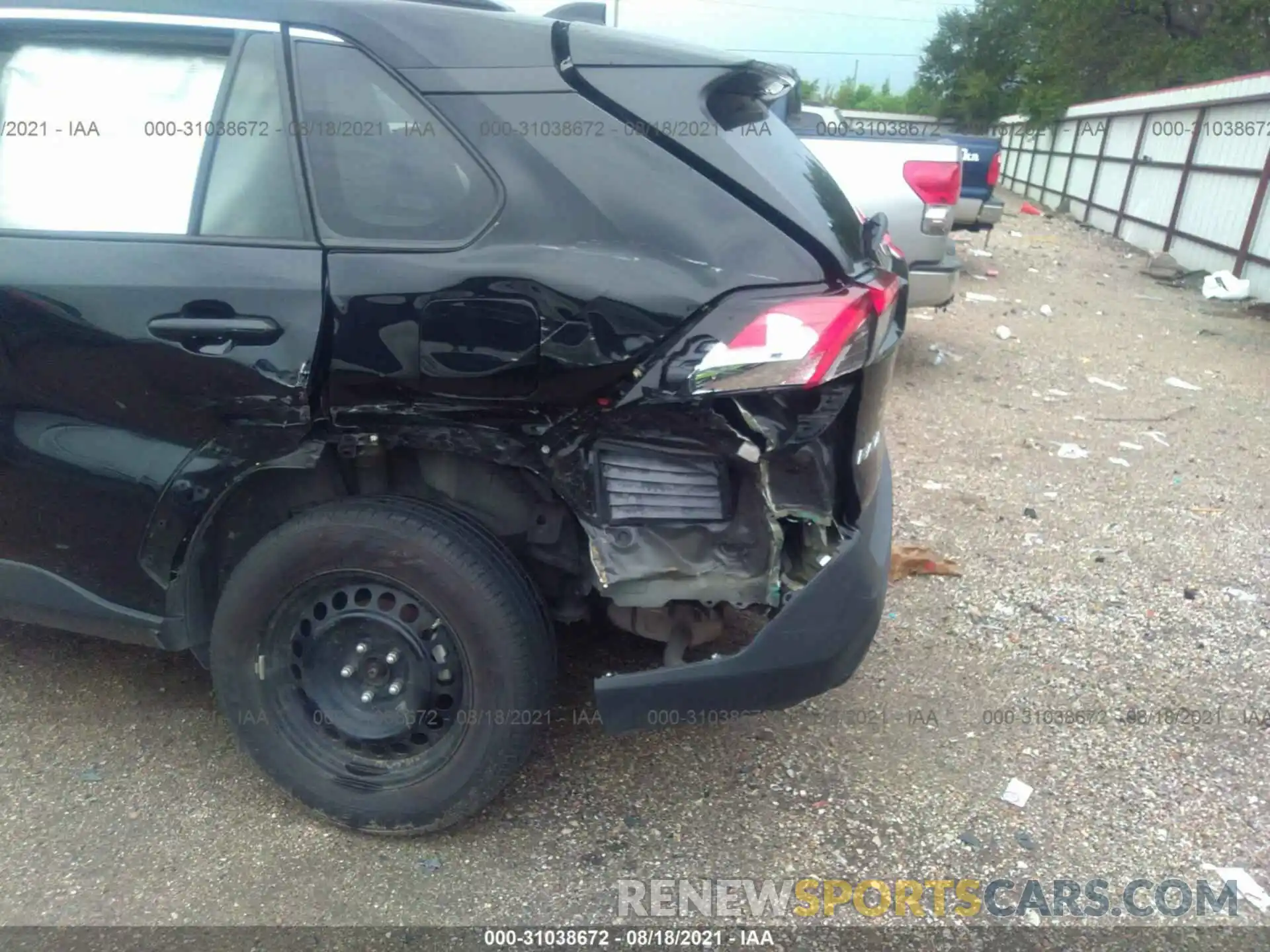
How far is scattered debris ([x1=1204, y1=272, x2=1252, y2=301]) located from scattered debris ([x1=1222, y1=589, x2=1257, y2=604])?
29.3 feet

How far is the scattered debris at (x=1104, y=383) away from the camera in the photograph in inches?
287

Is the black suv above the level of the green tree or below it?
below

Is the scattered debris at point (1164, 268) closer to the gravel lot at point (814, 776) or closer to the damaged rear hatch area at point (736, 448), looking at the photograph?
the gravel lot at point (814, 776)

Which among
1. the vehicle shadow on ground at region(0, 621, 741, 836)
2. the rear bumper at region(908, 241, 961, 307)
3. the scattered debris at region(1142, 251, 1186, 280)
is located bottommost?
the vehicle shadow on ground at region(0, 621, 741, 836)

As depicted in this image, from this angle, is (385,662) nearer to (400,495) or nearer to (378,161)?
(400,495)

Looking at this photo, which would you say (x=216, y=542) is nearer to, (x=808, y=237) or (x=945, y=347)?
(x=808, y=237)

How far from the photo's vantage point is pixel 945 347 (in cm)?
830

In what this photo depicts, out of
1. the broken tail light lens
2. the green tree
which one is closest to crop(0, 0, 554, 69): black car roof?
the broken tail light lens

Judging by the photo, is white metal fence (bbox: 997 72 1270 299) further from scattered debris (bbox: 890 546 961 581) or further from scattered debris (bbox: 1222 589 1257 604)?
scattered debris (bbox: 890 546 961 581)

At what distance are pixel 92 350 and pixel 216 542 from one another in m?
0.58

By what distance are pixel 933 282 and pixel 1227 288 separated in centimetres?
704

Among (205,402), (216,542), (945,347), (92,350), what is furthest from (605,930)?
(945,347)

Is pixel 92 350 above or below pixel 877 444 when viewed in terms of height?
above

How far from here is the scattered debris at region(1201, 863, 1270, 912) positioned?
247cm
